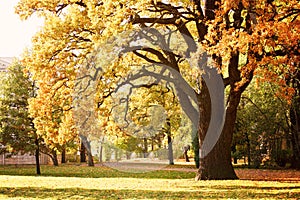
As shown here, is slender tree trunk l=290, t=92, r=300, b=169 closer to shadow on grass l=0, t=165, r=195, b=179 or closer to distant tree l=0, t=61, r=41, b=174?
shadow on grass l=0, t=165, r=195, b=179

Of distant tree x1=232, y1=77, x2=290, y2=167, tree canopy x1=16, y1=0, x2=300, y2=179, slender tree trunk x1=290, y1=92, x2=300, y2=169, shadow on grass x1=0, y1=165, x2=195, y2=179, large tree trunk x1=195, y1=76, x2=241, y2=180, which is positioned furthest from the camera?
distant tree x1=232, y1=77, x2=290, y2=167

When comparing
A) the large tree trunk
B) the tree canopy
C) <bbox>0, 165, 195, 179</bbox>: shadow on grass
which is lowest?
<bbox>0, 165, 195, 179</bbox>: shadow on grass

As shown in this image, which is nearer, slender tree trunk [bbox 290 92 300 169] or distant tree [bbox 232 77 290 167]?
slender tree trunk [bbox 290 92 300 169]

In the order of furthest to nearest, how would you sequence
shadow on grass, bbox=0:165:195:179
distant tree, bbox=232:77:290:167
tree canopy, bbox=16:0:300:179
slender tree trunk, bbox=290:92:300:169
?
1. distant tree, bbox=232:77:290:167
2. slender tree trunk, bbox=290:92:300:169
3. shadow on grass, bbox=0:165:195:179
4. tree canopy, bbox=16:0:300:179

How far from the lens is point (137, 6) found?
13.8 metres

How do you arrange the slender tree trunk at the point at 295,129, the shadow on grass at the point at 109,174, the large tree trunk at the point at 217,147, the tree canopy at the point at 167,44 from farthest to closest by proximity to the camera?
1. the slender tree trunk at the point at 295,129
2. the shadow on grass at the point at 109,174
3. the large tree trunk at the point at 217,147
4. the tree canopy at the point at 167,44

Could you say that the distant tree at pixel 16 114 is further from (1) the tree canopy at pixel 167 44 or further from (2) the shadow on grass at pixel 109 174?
(1) the tree canopy at pixel 167 44

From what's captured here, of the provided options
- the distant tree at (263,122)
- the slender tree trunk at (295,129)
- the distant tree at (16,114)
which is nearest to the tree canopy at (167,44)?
the distant tree at (16,114)

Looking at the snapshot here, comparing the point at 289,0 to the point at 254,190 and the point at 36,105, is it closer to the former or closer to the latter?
the point at 254,190

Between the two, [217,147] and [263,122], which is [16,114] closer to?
[217,147]

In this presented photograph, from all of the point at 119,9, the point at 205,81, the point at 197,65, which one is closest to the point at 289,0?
the point at 197,65

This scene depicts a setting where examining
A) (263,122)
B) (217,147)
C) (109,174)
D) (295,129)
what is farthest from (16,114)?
(295,129)

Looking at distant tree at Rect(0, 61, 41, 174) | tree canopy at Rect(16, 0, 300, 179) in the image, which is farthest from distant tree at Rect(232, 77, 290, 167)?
distant tree at Rect(0, 61, 41, 174)

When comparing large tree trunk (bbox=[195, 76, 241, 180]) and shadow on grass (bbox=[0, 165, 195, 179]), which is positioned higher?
large tree trunk (bbox=[195, 76, 241, 180])
